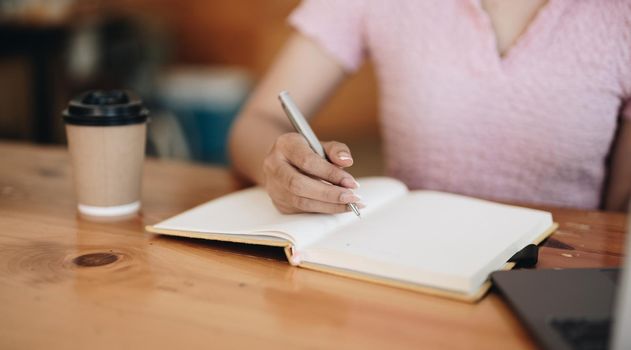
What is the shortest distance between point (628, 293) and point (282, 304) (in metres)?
0.28

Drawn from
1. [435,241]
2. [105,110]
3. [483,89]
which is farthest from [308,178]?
[483,89]

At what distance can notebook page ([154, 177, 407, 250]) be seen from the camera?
2.47 ft

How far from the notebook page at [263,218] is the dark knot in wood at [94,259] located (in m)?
0.08

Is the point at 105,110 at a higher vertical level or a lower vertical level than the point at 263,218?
higher

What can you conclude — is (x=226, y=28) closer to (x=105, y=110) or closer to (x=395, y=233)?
(x=105, y=110)

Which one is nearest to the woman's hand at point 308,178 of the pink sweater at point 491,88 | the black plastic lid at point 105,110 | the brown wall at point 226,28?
the black plastic lid at point 105,110

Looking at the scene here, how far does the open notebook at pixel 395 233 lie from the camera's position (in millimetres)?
670

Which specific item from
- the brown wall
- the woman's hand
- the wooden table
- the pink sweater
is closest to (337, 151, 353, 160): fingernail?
the woman's hand

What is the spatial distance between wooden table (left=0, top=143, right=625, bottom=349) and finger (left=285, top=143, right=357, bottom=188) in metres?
0.10

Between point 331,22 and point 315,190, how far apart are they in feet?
1.58

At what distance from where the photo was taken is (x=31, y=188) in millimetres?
1019

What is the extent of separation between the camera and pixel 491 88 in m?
1.09

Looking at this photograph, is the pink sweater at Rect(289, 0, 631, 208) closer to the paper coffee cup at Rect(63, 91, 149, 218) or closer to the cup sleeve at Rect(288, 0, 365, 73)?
the cup sleeve at Rect(288, 0, 365, 73)

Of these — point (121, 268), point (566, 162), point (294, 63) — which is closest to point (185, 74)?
point (294, 63)
